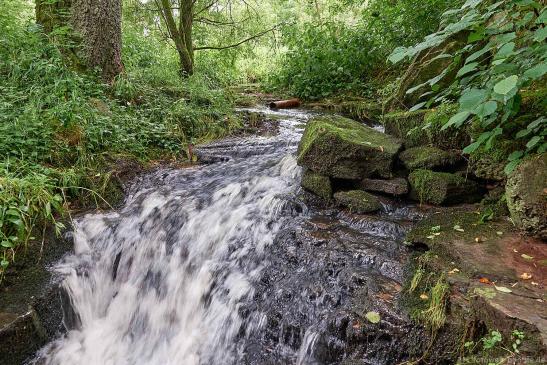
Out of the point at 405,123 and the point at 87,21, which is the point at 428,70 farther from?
the point at 87,21

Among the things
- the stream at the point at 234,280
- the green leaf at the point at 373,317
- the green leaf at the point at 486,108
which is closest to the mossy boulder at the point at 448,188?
the stream at the point at 234,280

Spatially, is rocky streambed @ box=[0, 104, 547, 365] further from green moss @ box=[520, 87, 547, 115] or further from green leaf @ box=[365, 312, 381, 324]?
green moss @ box=[520, 87, 547, 115]

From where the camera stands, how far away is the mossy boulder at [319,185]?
3949mm

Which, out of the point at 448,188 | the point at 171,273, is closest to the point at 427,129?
the point at 448,188

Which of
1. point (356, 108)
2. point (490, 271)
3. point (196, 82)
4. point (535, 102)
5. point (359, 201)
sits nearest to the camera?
point (490, 271)

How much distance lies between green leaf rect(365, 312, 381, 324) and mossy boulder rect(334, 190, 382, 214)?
1370 millimetres

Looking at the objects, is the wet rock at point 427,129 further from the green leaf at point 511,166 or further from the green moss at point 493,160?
the green leaf at point 511,166

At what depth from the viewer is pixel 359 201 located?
3.73 m

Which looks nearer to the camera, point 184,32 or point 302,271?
point 302,271

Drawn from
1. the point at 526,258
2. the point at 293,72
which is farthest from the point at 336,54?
the point at 526,258

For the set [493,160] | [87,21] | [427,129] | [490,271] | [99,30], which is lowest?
[490,271]

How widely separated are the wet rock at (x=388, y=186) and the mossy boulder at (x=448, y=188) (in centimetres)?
18

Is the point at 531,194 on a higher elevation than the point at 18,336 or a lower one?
higher

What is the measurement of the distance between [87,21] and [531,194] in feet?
20.3
